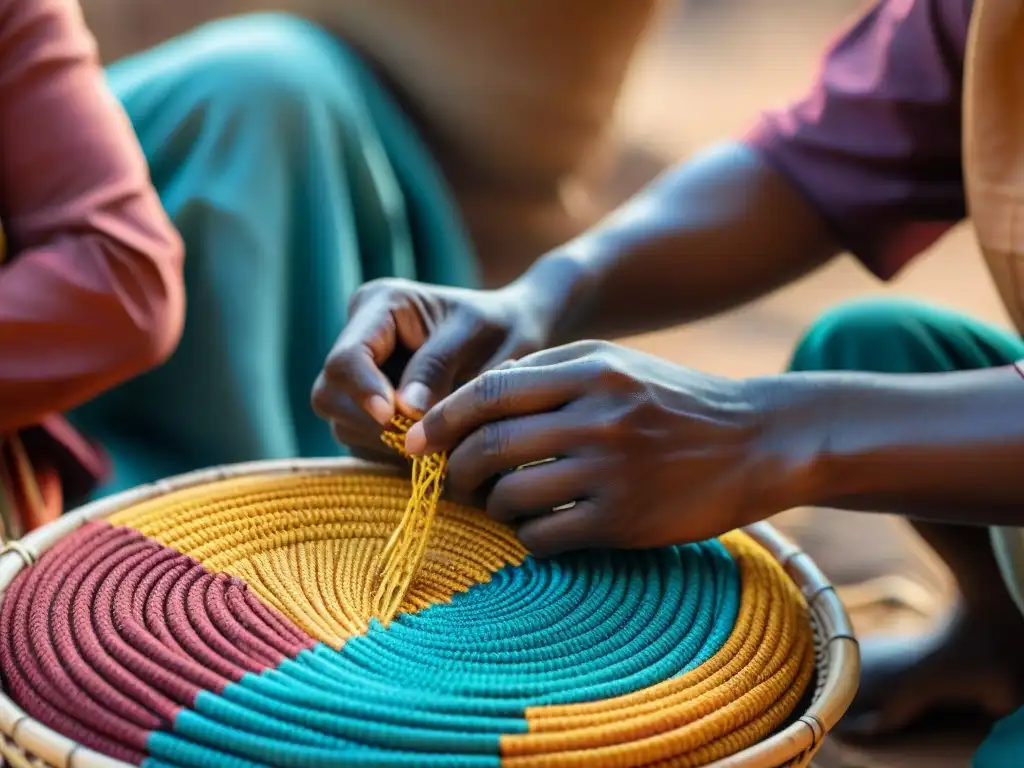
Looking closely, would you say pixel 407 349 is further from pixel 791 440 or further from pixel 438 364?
pixel 791 440

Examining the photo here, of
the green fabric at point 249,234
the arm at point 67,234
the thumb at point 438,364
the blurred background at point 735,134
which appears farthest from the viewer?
the blurred background at point 735,134

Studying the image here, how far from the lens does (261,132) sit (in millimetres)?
1109

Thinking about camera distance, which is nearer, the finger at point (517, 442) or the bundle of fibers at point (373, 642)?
the bundle of fibers at point (373, 642)

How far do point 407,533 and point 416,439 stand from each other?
5 cm

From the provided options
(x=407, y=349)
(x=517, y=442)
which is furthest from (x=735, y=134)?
(x=517, y=442)

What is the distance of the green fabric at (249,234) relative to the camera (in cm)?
109

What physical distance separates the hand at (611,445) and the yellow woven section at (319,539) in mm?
47

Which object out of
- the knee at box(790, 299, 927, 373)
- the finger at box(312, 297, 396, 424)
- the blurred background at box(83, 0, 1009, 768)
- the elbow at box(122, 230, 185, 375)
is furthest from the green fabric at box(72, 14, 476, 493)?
the knee at box(790, 299, 927, 373)

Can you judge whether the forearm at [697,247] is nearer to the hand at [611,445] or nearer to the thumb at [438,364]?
the thumb at [438,364]

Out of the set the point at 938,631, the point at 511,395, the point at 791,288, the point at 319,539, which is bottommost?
the point at 791,288

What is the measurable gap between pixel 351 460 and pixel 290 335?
466 millimetres

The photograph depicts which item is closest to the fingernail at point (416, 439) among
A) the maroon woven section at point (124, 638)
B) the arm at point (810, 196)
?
the maroon woven section at point (124, 638)

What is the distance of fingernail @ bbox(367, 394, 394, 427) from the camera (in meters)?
0.64

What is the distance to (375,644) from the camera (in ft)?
1.71
